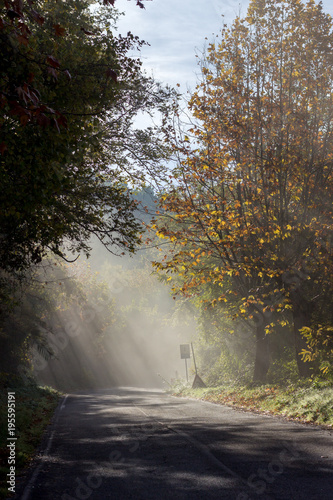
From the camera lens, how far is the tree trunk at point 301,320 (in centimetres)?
1620

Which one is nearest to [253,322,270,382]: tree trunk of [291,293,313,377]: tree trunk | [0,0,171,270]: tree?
[291,293,313,377]: tree trunk

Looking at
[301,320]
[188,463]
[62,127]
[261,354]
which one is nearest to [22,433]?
[188,463]

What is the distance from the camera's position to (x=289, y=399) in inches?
584

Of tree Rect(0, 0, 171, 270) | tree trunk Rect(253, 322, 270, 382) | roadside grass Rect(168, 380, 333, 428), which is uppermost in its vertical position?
tree Rect(0, 0, 171, 270)

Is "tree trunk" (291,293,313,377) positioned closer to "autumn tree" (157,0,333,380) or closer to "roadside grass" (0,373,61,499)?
"autumn tree" (157,0,333,380)

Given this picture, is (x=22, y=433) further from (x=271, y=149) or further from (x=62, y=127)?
(x=271, y=149)

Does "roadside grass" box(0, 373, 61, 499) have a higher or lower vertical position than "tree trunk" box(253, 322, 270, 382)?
lower

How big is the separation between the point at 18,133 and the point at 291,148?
9638 millimetres

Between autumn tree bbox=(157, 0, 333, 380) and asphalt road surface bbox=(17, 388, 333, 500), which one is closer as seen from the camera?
asphalt road surface bbox=(17, 388, 333, 500)

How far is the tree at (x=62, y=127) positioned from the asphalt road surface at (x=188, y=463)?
4642 millimetres

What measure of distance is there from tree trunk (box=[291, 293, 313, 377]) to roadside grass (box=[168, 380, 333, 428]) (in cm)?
77

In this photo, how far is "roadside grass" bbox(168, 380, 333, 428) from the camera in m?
12.1

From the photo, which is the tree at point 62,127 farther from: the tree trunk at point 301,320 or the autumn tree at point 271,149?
the tree trunk at point 301,320

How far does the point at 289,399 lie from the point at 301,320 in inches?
120
